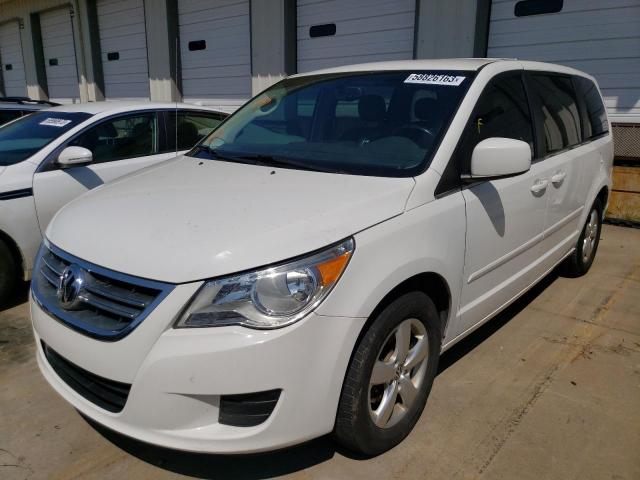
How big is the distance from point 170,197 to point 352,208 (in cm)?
87

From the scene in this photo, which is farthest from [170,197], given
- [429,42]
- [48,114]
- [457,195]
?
[429,42]

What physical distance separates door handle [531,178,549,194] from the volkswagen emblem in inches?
97.9

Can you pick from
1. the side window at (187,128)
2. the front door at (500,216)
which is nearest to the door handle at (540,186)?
the front door at (500,216)

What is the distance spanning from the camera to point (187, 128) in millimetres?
5133

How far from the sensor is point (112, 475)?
2227 millimetres

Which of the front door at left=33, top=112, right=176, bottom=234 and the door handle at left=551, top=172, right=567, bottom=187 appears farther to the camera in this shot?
the front door at left=33, top=112, right=176, bottom=234

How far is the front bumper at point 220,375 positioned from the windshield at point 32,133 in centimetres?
289

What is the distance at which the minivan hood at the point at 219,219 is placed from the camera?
6.15 ft

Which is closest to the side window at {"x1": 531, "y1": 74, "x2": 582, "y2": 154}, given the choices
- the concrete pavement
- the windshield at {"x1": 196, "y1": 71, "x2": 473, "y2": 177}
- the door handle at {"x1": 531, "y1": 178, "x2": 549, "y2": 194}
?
the door handle at {"x1": 531, "y1": 178, "x2": 549, "y2": 194}

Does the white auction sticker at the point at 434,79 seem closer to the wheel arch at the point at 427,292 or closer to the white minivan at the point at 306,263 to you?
the white minivan at the point at 306,263

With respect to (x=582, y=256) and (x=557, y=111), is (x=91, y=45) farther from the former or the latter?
(x=582, y=256)

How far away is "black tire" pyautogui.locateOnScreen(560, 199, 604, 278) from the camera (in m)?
4.41

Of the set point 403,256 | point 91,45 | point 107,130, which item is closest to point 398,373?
point 403,256

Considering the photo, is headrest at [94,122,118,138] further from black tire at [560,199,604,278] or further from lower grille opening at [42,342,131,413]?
black tire at [560,199,604,278]
